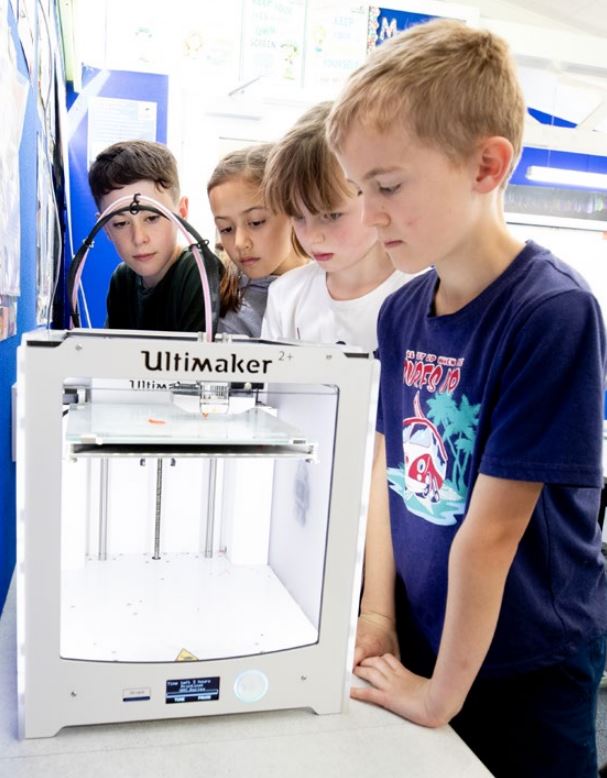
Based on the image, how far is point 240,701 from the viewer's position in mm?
704

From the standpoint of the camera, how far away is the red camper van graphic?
32.7 inches

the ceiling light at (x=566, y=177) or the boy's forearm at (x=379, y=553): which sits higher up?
the ceiling light at (x=566, y=177)

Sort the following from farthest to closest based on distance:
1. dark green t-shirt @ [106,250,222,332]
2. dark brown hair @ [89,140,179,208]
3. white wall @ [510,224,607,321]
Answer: white wall @ [510,224,607,321], dark brown hair @ [89,140,179,208], dark green t-shirt @ [106,250,222,332]

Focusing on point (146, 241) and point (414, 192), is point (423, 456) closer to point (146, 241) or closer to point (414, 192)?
point (414, 192)

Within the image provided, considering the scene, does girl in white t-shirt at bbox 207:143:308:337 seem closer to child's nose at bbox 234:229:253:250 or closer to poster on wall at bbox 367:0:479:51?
child's nose at bbox 234:229:253:250

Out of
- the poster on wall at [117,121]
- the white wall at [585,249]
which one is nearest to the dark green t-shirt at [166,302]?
the poster on wall at [117,121]

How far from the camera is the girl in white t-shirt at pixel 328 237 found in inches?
44.8

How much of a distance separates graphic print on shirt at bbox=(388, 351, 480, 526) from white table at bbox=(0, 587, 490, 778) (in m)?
0.26

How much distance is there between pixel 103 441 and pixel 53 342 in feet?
0.35

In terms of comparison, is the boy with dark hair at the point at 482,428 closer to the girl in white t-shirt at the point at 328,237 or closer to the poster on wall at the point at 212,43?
the girl in white t-shirt at the point at 328,237

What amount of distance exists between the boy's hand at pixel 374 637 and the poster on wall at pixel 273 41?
2765 mm

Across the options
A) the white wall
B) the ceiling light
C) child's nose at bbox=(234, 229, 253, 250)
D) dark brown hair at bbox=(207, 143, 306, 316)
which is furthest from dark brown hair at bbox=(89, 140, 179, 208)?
the white wall

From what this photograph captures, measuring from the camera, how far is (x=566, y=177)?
4.22m

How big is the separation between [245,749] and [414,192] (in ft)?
2.00
